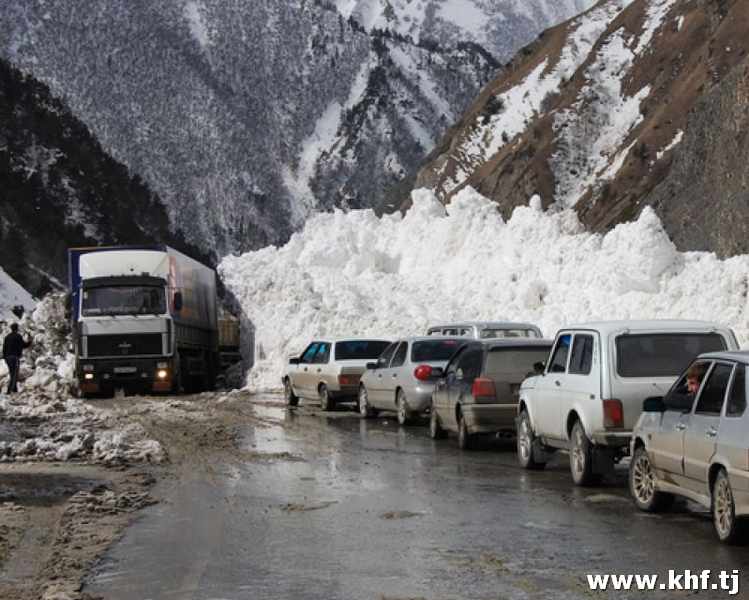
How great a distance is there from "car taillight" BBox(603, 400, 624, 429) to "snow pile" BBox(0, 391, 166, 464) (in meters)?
6.13

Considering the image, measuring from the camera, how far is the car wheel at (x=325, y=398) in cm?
2844

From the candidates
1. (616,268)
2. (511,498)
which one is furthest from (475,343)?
(616,268)

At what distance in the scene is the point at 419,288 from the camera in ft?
151

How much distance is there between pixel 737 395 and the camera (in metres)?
9.78

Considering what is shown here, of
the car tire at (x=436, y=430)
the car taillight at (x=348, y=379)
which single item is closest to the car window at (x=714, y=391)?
the car tire at (x=436, y=430)

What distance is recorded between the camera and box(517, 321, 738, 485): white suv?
13.0 m

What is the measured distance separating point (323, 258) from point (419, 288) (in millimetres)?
11125

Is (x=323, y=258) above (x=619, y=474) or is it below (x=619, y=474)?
above

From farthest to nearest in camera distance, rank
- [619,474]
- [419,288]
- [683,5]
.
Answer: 1. [683,5]
2. [419,288]
3. [619,474]

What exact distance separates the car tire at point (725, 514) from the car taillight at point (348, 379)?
18.1m

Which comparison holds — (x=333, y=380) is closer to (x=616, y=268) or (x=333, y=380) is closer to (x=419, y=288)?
(x=616, y=268)

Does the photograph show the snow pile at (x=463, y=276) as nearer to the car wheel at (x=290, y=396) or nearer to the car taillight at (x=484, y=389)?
the car wheel at (x=290, y=396)

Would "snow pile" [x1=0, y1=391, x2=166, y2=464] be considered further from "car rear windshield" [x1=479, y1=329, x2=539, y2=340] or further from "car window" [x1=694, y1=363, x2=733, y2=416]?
"car window" [x1=694, y1=363, x2=733, y2=416]

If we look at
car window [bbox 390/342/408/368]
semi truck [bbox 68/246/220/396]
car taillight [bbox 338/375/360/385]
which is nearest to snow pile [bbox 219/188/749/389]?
semi truck [bbox 68/246/220/396]
